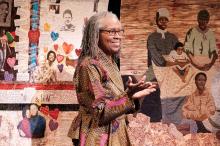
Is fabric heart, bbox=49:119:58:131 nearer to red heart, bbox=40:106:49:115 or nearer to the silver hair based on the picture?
red heart, bbox=40:106:49:115

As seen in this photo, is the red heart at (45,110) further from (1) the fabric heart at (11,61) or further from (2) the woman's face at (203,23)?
(2) the woman's face at (203,23)

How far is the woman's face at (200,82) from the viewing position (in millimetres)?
3836

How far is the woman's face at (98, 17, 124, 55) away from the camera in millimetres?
2578

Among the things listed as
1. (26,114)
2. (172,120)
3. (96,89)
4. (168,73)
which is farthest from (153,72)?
(96,89)

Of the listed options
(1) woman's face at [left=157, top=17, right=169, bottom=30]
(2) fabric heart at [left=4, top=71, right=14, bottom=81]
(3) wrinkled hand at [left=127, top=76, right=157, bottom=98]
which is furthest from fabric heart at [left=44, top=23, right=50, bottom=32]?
(3) wrinkled hand at [left=127, top=76, right=157, bottom=98]

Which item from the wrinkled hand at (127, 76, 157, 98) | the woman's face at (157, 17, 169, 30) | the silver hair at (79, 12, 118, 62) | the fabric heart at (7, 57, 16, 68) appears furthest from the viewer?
the woman's face at (157, 17, 169, 30)

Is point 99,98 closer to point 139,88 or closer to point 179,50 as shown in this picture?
point 139,88

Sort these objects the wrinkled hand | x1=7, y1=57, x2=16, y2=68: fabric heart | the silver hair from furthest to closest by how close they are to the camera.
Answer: x1=7, y1=57, x2=16, y2=68: fabric heart
the silver hair
the wrinkled hand

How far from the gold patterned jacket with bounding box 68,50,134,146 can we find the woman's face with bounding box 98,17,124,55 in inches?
1.6

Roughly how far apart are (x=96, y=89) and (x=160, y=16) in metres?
1.53

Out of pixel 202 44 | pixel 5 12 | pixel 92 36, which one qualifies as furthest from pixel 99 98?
pixel 202 44

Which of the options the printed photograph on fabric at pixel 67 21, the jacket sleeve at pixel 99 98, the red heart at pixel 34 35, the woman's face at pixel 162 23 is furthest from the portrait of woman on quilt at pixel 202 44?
the jacket sleeve at pixel 99 98

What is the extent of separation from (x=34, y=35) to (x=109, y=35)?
1.13 metres

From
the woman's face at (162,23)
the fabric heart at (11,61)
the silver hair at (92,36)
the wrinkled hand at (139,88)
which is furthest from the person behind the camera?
the woman's face at (162,23)
